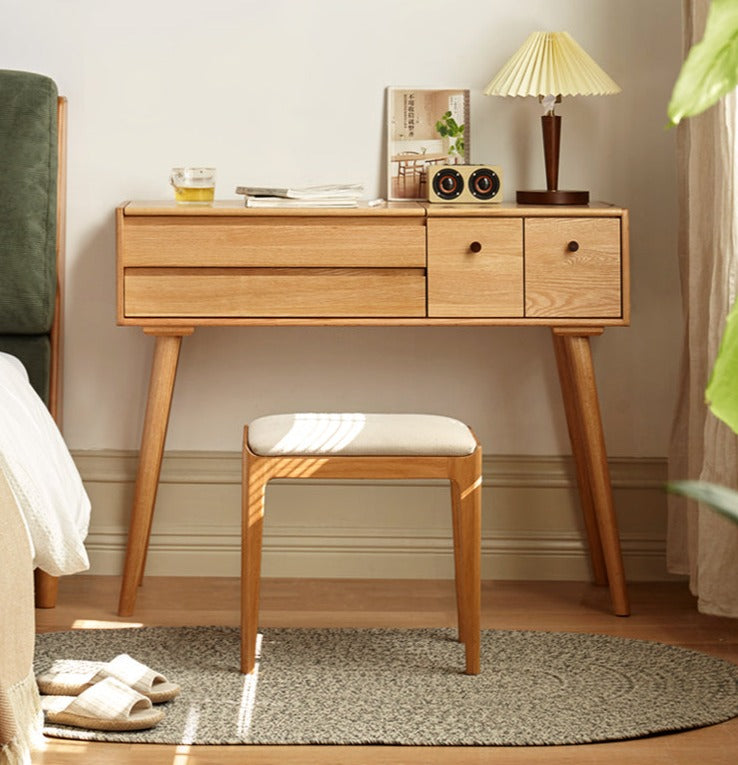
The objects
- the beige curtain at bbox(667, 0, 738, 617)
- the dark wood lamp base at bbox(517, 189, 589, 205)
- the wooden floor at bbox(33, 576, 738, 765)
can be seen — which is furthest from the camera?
the dark wood lamp base at bbox(517, 189, 589, 205)

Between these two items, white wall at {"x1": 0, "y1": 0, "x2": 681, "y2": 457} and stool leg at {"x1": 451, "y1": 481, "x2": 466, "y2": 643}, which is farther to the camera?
white wall at {"x1": 0, "y1": 0, "x2": 681, "y2": 457}

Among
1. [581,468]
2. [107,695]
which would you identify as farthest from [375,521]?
[107,695]

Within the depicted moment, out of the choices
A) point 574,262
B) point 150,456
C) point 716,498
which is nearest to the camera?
point 716,498

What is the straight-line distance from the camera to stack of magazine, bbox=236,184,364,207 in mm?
2324

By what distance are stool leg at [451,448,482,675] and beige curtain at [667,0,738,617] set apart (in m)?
0.50

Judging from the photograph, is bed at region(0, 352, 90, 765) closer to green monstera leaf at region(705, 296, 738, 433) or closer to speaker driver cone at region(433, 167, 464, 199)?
speaker driver cone at region(433, 167, 464, 199)

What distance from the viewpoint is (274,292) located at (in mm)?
2311

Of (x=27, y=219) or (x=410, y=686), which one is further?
(x=27, y=219)

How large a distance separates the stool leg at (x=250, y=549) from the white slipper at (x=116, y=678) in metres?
0.16

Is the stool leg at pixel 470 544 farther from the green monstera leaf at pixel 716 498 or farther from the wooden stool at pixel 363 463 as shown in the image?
the green monstera leaf at pixel 716 498

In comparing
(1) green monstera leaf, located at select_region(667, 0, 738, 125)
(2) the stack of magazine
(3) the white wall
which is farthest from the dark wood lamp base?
(1) green monstera leaf, located at select_region(667, 0, 738, 125)

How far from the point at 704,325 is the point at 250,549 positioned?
3.51 feet

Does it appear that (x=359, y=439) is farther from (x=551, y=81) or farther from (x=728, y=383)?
(x=728, y=383)

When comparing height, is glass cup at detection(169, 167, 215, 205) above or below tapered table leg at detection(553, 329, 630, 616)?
above
